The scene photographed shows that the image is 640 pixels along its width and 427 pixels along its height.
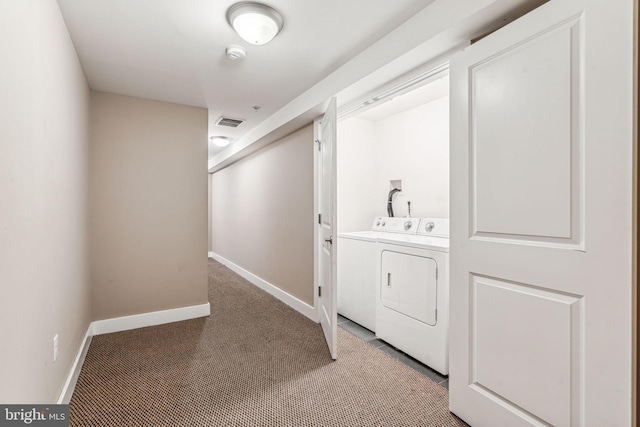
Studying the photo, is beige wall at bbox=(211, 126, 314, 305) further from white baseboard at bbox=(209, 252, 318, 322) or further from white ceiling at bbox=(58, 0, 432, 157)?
white ceiling at bbox=(58, 0, 432, 157)

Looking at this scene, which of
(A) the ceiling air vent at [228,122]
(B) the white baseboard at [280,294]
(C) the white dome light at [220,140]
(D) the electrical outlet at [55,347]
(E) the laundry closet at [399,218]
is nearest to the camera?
(D) the electrical outlet at [55,347]

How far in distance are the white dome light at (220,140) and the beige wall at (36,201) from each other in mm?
2593

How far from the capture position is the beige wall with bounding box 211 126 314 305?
11.3ft

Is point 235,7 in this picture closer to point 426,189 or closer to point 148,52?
point 148,52

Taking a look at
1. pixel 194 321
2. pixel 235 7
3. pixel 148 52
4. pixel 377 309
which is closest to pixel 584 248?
pixel 377 309

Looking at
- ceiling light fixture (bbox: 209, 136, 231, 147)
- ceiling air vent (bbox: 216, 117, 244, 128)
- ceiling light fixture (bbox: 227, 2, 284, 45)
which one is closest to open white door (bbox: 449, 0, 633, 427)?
ceiling light fixture (bbox: 227, 2, 284, 45)

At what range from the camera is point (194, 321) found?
10.6 ft

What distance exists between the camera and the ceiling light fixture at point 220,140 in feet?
15.8

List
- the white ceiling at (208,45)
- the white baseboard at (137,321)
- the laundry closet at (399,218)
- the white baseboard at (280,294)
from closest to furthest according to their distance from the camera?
the white ceiling at (208,45)
the laundry closet at (399,218)
the white baseboard at (137,321)
the white baseboard at (280,294)

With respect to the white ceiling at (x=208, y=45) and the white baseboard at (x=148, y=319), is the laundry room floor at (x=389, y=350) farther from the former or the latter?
the white ceiling at (x=208, y=45)

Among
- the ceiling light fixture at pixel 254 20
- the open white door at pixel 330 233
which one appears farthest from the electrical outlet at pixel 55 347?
the ceiling light fixture at pixel 254 20

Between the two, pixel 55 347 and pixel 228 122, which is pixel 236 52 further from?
pixel 55 347

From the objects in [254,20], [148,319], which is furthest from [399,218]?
[148,319]

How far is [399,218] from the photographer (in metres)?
3.36
